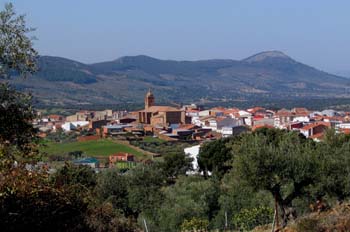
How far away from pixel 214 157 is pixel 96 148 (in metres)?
29.6

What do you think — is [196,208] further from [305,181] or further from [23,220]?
[23,220]

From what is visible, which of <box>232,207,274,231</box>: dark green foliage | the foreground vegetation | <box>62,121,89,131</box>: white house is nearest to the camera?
the foreground vegetation

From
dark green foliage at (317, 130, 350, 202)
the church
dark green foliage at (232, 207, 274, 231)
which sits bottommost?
the church

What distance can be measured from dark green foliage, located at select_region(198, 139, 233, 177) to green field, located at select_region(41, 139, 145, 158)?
20.4m

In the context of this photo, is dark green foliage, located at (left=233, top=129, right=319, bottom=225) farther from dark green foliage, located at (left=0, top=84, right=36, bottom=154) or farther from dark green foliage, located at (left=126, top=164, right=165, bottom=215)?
dark green foliage, located at (left=126, top=164, right=165, bottom=215)

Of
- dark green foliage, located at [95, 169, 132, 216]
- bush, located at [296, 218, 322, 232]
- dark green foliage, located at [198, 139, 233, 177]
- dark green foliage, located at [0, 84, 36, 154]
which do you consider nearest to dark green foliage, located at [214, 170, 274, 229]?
dark green foliage, located at [95, 169, 132, 216]

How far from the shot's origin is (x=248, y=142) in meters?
13.8

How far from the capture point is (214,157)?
1230 inches

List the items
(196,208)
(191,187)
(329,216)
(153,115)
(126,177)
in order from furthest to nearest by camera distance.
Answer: (153,115), (126,177), (191,187), (196,208), (329,216)

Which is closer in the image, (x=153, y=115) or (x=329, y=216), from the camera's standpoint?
(x=329, y=216)

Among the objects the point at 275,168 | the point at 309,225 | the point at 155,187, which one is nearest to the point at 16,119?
the point at 309,225

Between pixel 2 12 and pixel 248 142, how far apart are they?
7.03m

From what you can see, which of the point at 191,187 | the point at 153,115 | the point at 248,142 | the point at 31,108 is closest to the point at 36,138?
the point at 31,108

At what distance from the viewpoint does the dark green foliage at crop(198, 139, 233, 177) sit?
3022 cm
